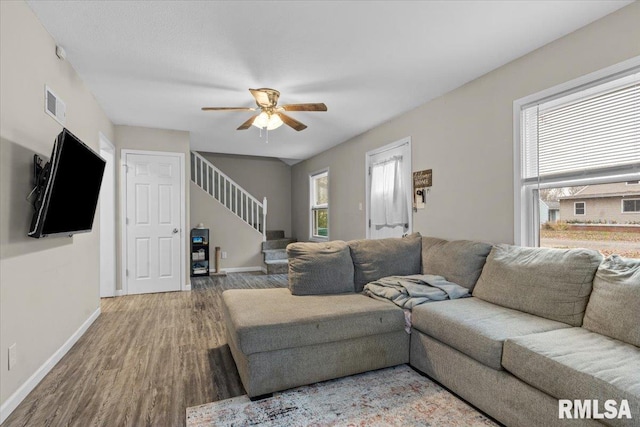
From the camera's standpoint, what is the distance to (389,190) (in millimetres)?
4508

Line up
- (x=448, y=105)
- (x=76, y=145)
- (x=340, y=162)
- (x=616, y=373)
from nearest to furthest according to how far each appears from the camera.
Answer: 1. (x=616, y=373)
2. (x=76, y=145)
3. (x=448, y=105)
4. (x=340, y=162)

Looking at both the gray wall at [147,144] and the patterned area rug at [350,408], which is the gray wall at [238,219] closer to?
the gray wall at [147,144]

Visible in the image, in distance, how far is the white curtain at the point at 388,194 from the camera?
4332 millimetres

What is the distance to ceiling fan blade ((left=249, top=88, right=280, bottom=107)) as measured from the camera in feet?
10.2

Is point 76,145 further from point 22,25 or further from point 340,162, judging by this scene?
point 340,162

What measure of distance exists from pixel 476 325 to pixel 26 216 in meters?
2.90

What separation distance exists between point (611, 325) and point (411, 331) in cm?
116

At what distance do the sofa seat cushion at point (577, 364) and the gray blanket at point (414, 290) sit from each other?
799 millimetres

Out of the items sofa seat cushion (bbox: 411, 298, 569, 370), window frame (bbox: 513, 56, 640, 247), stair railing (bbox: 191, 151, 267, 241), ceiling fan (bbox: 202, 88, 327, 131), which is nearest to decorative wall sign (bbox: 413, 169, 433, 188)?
window frame (bbox: 513, 56, 640, 247)

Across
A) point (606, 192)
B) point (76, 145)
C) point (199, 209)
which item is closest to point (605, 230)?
point (606, 192)

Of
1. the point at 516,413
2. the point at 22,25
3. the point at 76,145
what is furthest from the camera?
the point at 76,145

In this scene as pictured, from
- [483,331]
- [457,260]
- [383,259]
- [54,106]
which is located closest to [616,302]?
[483,331]

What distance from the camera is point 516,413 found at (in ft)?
5.53

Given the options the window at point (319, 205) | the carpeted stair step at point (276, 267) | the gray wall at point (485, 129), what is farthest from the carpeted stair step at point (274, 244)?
the gray wall at point (485, 129)
